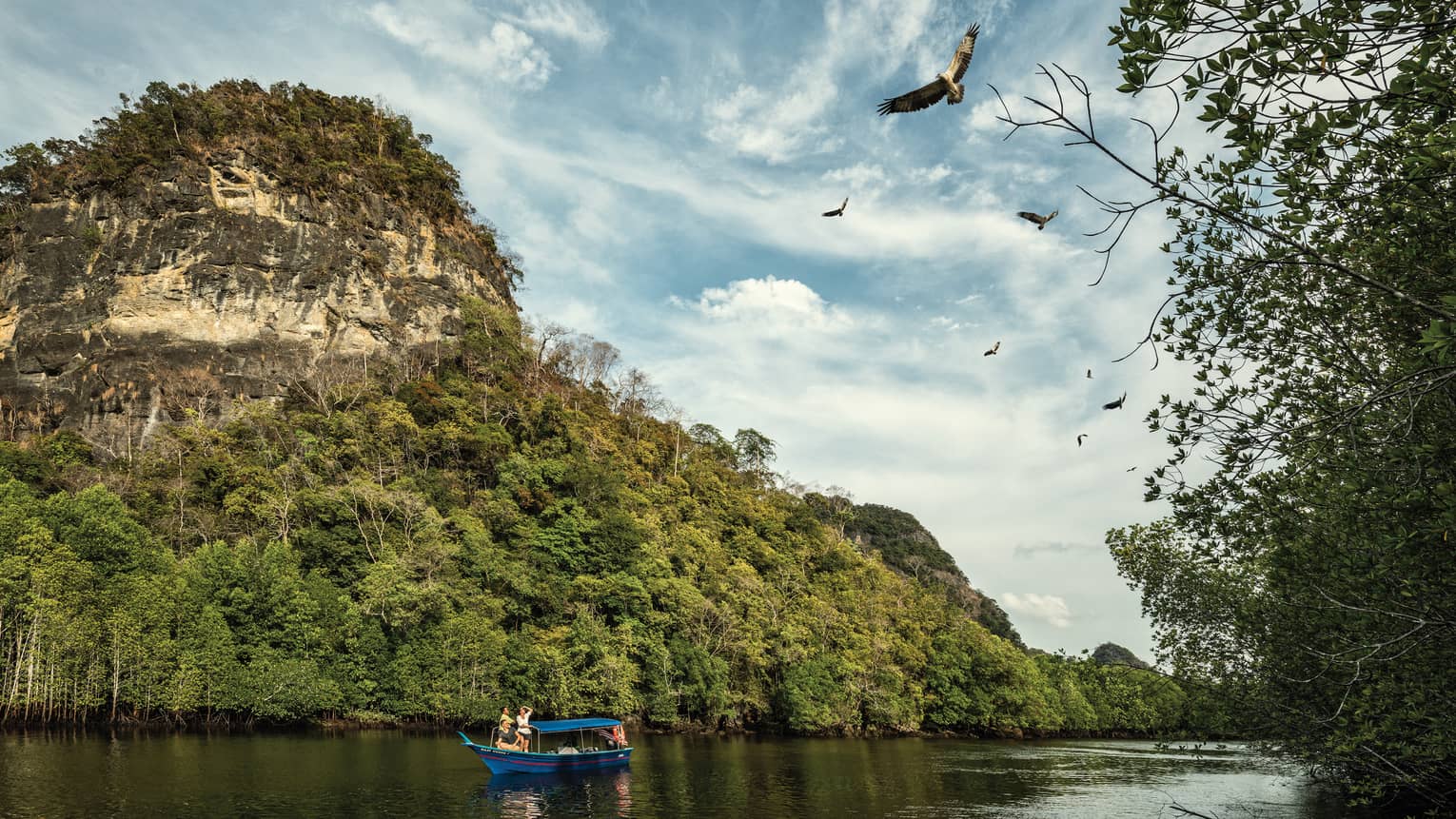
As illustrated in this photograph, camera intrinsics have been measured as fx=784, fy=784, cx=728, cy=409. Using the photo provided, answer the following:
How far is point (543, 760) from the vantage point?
995 inches

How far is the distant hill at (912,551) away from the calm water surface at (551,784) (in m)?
58.9

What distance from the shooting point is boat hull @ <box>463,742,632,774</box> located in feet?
77.9

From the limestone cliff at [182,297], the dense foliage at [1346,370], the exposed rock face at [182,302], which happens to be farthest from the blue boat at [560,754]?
the exposed rock face at [182,302]

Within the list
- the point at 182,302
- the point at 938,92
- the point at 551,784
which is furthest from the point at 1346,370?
the point at 182,302

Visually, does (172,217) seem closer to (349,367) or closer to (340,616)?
(349,367)

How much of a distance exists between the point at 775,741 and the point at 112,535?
35.0 meters

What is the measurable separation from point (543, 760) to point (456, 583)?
68.2 ft

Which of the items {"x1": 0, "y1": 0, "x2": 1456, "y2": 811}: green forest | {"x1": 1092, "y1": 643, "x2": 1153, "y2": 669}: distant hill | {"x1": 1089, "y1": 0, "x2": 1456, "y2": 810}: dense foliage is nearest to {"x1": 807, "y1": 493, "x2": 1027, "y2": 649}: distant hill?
{"x1": 0, "y1": 0, "x2": 1456, "y2": 811}: green forest

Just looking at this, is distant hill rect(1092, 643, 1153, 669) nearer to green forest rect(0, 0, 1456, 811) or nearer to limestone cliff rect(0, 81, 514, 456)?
green forest rect(0, 0, 1456, 811)

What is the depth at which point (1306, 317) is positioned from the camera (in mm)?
9430

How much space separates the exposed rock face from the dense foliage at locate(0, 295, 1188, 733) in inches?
133

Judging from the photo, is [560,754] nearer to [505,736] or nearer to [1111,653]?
[505,736]

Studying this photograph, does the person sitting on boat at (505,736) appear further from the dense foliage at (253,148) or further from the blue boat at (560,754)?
the dense foliage at (253,148)

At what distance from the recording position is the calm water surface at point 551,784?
18.3 meters
